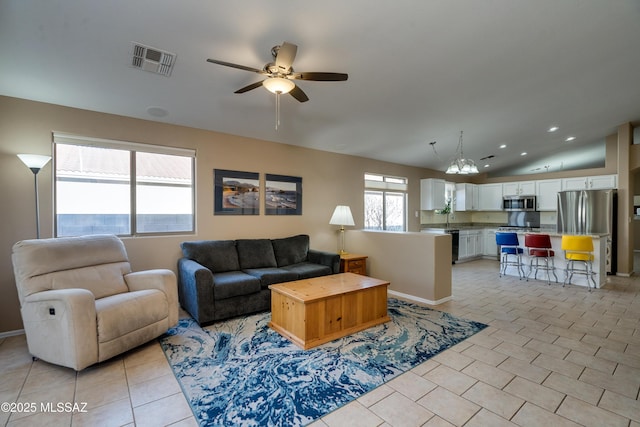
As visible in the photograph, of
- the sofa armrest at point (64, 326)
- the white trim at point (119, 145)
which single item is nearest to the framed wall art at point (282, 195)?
the white trim at point (119, 145)

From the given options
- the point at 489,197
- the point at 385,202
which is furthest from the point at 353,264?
the point at 489,197

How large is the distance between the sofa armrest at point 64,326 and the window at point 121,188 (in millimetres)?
1324

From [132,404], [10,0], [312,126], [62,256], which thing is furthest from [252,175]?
[132,404]

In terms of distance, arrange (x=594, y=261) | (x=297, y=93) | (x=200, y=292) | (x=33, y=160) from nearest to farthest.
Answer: (x=297, y=93) → (x=33, y=160) → (x=200, y=292) → (x=594, y=261)

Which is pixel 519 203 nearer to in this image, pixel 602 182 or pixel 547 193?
pixel 547 193

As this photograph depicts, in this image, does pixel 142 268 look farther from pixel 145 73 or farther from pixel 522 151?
pixel 522 151

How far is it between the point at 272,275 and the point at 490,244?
705cm

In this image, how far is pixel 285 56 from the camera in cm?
216

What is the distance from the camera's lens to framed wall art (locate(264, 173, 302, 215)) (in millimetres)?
4793

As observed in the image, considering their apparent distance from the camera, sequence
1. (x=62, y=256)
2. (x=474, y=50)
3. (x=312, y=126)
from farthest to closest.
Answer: (x=312, y=126) < (x=474, y=50) < (x=62, y=256)

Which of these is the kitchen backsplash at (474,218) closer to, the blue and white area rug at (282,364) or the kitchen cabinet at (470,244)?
the kitchen cabinet at (470,244)

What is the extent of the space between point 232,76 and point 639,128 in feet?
27.5

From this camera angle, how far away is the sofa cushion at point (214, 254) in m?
3.77

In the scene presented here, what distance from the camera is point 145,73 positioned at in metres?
2.88
